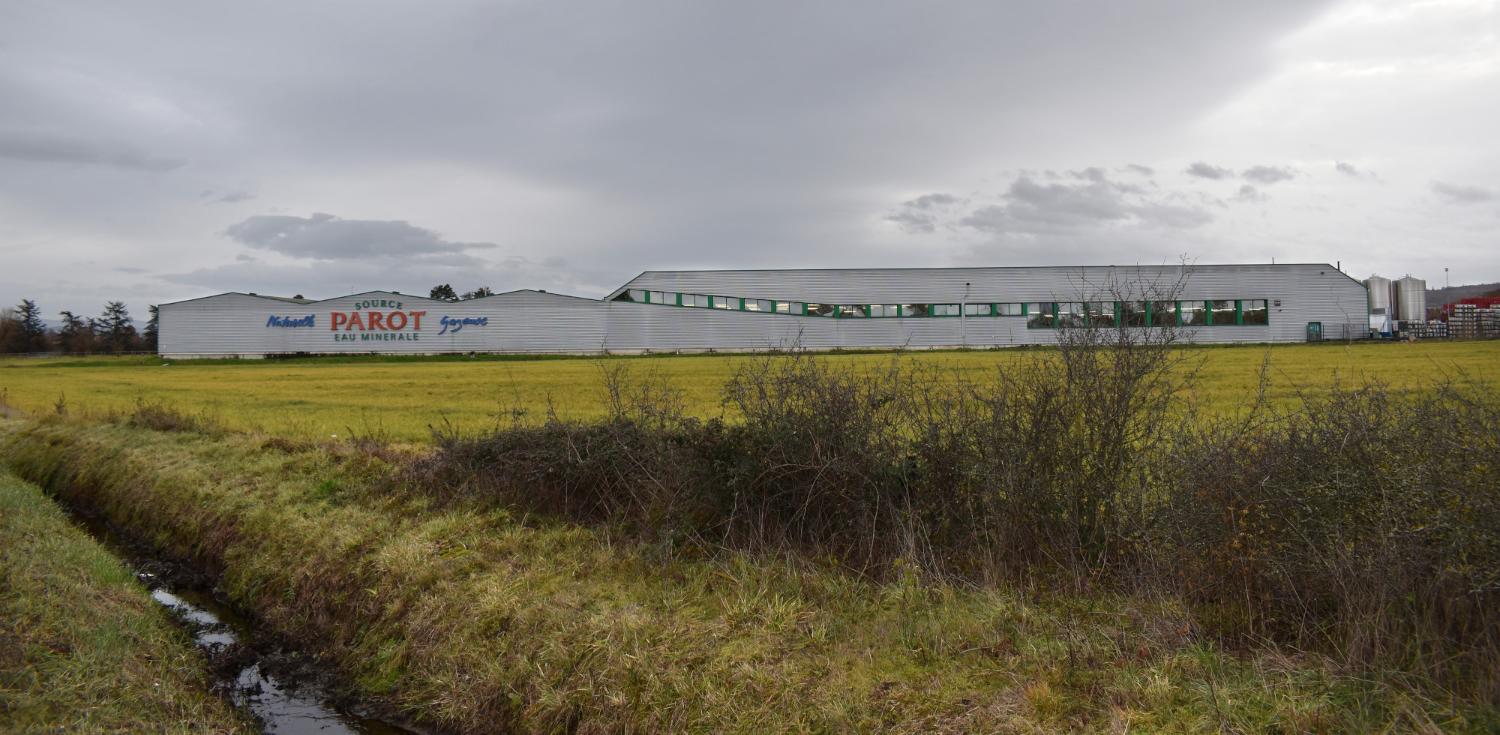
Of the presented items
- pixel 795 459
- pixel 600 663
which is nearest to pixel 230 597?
pixel 600 663

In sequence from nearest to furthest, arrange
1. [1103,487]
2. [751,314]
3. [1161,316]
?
[1103,487] → [1161,316] → [751,314]

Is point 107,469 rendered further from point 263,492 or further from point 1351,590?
point 1351,590

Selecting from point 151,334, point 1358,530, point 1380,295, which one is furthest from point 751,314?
point 151,334

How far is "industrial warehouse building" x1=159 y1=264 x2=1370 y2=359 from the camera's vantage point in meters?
71.1

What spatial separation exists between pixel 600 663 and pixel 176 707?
3.26 metres

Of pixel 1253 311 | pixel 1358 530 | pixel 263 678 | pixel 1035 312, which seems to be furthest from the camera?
pixel 1253 311

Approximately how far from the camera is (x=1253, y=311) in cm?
7206

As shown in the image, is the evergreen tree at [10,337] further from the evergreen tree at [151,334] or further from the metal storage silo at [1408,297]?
the metal storage silo at [1408,297]

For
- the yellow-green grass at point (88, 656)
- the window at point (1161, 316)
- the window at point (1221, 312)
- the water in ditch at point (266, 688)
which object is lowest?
the water in ditch at point (266, 688)

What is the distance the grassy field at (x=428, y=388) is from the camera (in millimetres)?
23656

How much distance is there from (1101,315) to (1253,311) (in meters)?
72.8

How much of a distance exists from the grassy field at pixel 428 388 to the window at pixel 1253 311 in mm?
19103

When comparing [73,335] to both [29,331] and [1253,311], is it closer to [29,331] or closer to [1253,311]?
[29,331]

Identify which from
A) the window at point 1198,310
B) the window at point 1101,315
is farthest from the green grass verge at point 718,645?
the window at point 1198,310
